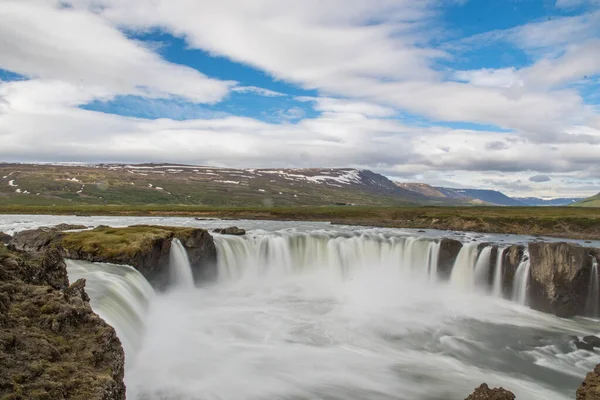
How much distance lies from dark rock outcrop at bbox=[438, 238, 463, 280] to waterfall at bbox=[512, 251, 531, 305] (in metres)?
6.92

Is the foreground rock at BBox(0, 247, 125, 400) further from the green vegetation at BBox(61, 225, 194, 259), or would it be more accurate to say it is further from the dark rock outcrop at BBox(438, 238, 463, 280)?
the dark rock outcrop at BBox(438, 238, 463, 280)

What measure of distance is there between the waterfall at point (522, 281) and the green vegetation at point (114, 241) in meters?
33.7

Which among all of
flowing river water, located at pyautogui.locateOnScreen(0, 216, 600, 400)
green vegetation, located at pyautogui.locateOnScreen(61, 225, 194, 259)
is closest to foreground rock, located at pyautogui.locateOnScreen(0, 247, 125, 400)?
flowing river water, located at pyautogui.locateOnScreen(0, 216, 600, 400)

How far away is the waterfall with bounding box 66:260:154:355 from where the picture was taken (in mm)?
20547

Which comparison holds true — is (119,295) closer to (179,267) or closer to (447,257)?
(179,267)

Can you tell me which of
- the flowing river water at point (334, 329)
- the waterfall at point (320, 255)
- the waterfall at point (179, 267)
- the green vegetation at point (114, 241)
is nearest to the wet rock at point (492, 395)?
the flowing river water at point (334, 329)

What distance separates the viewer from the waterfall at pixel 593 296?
3357 cm

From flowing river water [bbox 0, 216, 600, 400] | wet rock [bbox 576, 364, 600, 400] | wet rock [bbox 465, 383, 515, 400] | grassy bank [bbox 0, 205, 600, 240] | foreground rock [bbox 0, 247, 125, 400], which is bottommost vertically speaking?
flowing river water [bbox 0, 216, 600, 400]

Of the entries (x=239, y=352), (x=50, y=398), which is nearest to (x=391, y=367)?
(x=239, y=352)

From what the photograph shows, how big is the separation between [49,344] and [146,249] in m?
25.4

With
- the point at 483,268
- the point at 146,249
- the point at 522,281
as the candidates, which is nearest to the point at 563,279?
the point at 522,281

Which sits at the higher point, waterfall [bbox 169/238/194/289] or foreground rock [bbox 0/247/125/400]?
foreground rock [bbox 0/247/125/400]

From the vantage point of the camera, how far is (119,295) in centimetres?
2395

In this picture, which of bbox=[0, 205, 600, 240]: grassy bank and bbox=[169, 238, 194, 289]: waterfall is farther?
bbox=[0, 205, 600, 240]: grassy bank
